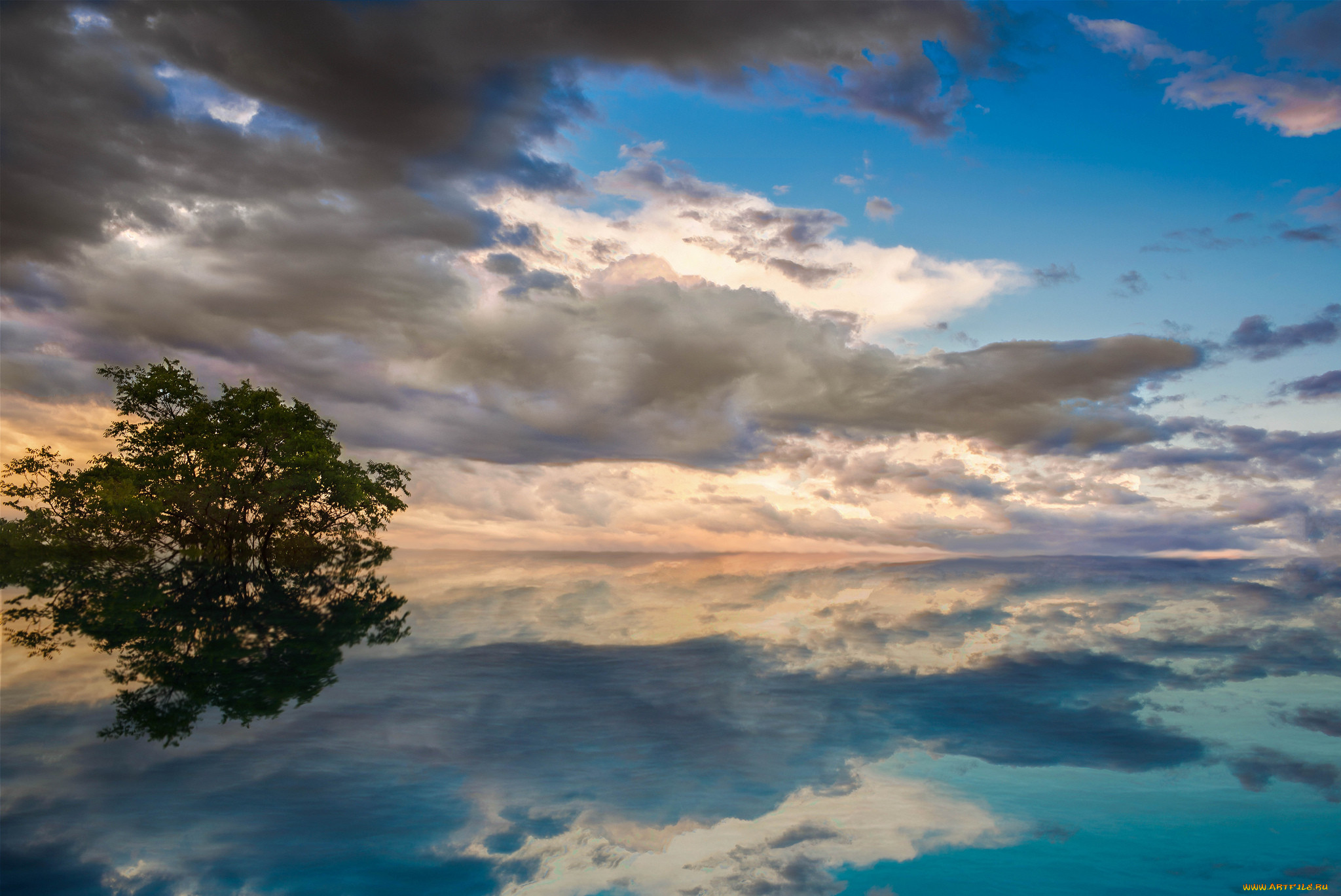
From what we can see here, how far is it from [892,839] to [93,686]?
18317mm

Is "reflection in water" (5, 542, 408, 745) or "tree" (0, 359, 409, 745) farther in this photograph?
"tree" (0, 359, 409, 745)

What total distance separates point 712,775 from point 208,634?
20854 mm

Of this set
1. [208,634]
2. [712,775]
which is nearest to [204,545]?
[208,634]

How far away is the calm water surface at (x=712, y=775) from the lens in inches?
321

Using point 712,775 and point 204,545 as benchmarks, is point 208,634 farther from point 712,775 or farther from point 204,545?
point 204,545

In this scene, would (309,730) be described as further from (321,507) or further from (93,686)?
(321,507)

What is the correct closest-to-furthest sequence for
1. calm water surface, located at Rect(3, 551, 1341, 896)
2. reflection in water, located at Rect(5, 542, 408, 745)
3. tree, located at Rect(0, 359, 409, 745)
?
calm water surface, located at Rect(3, 551, 1341, 896)
reflection in water, located at Rect(5, 542, 408, 745)
tree, located at Rect(0, 359, 409, 745)

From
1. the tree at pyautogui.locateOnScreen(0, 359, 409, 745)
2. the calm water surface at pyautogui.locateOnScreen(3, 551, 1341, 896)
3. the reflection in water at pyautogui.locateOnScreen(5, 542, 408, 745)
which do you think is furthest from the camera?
the tree at pyautogui.locateOnScreen(0, 359, 409, 745)

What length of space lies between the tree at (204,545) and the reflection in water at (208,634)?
0.41 feet

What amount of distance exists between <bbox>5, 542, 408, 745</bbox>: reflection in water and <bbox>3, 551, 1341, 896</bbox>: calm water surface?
83 centimetres

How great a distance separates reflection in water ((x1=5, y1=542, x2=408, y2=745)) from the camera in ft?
49.6

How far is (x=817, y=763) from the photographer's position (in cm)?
1184

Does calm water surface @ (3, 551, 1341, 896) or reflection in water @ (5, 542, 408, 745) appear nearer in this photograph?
calm water surface @ (3, 551, 1341, 896)

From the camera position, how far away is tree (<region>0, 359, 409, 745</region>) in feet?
73.3
